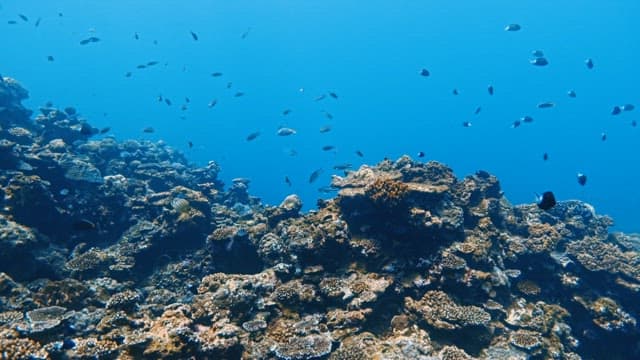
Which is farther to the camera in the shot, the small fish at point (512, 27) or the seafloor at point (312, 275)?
the small fish at point (512, 27)

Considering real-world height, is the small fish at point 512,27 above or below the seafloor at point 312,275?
above

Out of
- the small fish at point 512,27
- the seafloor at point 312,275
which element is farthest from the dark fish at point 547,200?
the small fish at point 512,27

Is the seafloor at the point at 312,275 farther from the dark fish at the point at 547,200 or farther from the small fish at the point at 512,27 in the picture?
the small fish at the point at 512,27

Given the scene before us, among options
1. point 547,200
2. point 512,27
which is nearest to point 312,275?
point 547,200

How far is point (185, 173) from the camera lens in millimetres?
24047

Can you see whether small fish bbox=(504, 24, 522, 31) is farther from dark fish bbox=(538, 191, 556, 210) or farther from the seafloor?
dark fish bbox=(538, 191, 556, 210)

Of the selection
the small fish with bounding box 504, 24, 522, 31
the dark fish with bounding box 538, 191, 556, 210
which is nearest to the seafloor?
the dark fish with bounding box 538, 191, 556, 210

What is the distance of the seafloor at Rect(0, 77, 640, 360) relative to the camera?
8.48m

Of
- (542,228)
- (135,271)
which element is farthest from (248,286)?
(542,228)

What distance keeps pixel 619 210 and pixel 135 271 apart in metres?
117

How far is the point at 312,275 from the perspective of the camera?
35.0ft

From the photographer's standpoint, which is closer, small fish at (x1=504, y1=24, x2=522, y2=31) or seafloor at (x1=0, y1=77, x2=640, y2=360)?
seafloor at (x1=0, y1=77, x2=640, y2=360)

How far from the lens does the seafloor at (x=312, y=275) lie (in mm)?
8477

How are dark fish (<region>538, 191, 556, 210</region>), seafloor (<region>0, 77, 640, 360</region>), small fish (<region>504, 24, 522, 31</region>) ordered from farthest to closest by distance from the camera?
small fish (<region>504, 24, 522, 31</region>) < seafloor (<region>0, 77, 640, 360</region>) < dark fish (<region>538, 191, 556, 210</region>)
